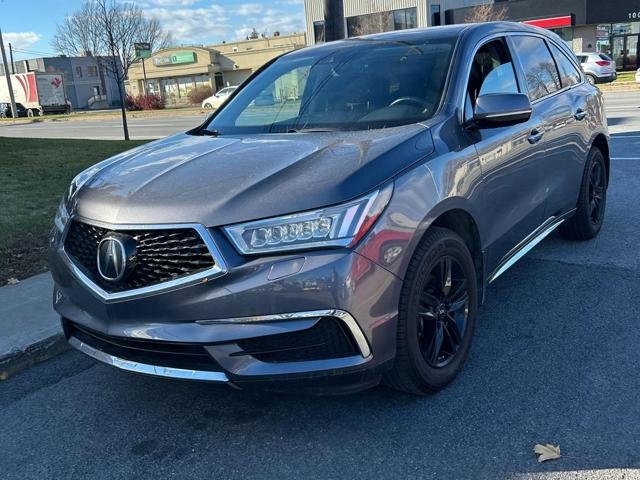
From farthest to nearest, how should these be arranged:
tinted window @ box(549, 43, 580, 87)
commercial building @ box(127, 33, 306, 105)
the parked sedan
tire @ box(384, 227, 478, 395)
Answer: commercial building @ box(127, 33, 306, 105), the parked sedan, tinted window @ box(549, 43, 580, 87), tire @ box(384, 227, 478, 395)

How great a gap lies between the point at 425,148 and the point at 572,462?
1.58 meters

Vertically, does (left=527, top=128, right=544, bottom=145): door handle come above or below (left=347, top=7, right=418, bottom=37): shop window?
below

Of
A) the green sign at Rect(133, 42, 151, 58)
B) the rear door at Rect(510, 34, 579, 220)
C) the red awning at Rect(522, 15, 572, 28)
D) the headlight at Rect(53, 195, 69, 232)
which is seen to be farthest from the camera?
the red awning at Rect(522, 15, 572, 28)

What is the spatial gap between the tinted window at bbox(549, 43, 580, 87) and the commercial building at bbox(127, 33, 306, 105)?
53.9 m

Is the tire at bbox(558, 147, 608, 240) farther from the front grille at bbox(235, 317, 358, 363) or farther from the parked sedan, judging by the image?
the parked sedan

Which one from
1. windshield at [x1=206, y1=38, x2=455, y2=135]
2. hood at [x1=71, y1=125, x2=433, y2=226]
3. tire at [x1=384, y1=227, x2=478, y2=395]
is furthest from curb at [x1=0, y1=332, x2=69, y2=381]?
tire at [x1=384, y1=227, x2=478, y2=395]

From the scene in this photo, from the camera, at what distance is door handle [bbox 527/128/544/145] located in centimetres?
416

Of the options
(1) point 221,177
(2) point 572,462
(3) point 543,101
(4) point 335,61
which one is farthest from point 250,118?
(2) point 572,462

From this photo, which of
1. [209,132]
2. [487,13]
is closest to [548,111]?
[209,132]

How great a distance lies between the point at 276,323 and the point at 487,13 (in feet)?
134

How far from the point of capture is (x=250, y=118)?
4.20 metres

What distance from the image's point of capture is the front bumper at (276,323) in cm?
258

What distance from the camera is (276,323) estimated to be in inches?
103

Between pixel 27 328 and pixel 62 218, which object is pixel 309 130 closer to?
pixel 62 218
